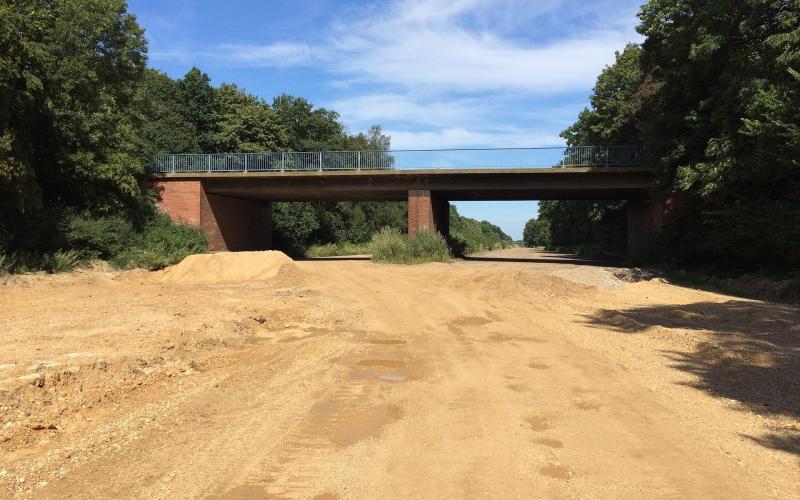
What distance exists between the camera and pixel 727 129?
2106cm

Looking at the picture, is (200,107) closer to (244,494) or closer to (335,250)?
(335,250)

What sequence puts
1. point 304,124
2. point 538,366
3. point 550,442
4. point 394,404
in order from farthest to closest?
point 304,124
point 538,366
point 394,404
point 550,442

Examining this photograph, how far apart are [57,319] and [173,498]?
883 cm

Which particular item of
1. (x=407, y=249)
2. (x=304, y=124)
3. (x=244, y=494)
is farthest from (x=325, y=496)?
(x=304, y=124)

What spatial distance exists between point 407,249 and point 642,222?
1701 centimetres

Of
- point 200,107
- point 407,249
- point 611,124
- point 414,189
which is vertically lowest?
point 407,249

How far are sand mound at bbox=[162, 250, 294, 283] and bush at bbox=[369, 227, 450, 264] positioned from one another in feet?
25.8

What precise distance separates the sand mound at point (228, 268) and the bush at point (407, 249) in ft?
25.8

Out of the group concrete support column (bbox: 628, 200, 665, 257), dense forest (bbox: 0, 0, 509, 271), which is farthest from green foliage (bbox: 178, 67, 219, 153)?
concrete support column (bbox: 628, 200, 665, 257)

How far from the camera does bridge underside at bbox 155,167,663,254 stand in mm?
32469

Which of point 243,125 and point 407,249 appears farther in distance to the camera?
point 243,125

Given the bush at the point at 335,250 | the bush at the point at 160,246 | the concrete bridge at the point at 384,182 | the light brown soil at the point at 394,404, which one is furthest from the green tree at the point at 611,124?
the bush at the point at 160,246

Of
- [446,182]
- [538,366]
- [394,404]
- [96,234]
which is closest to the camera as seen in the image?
[394,404]

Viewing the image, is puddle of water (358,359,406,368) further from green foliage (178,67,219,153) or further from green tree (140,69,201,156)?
green foliage (178,67,219,153)
